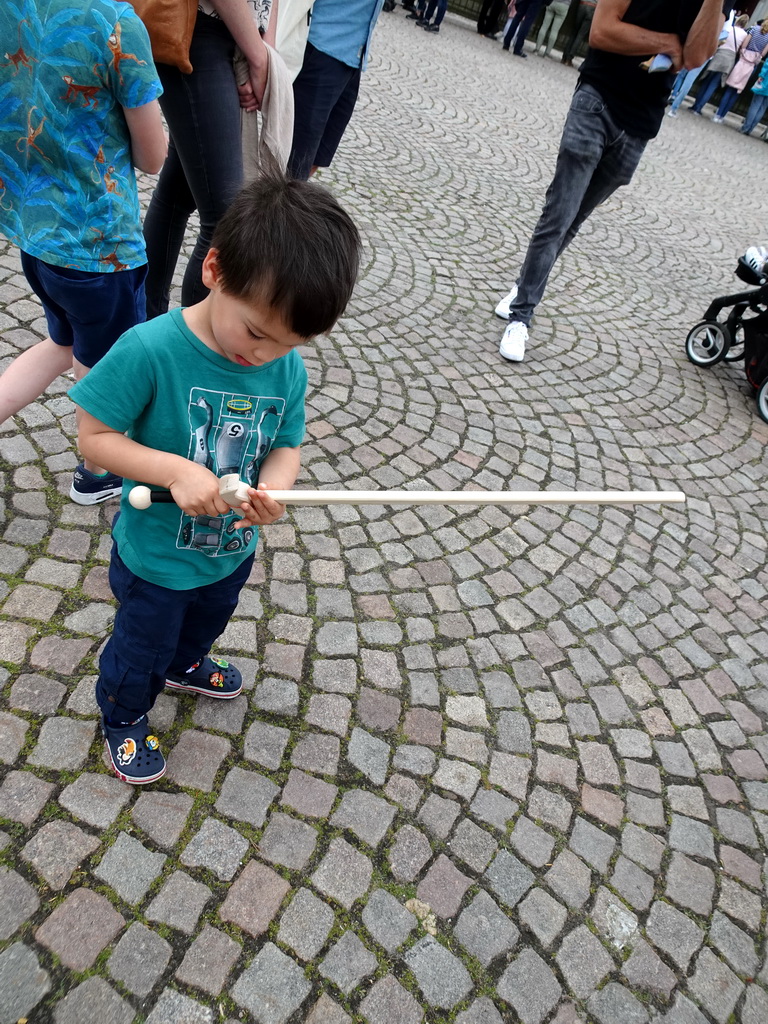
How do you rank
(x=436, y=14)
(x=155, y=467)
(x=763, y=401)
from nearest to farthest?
(x=155, y=467) < (x=763, y=401) < (x=436, y=14)

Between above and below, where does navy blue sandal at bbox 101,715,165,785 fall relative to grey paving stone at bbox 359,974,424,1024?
above

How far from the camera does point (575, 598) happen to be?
124 inches

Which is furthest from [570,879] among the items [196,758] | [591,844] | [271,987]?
[196,758]

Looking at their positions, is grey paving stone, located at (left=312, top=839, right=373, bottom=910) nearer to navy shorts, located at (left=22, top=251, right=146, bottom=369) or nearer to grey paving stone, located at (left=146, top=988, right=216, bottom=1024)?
grey paving stone, located at (left=146, top=988, right=216, bottom=1024)

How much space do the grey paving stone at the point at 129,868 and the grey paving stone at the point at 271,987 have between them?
1.09 ft

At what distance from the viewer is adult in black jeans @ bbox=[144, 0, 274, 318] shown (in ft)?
8.11

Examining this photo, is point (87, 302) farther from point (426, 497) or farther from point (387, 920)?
point (387, 920)

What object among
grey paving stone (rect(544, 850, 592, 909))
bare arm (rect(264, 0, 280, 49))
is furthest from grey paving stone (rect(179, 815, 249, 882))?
bare arm (rect(264, 0, 280, 49))

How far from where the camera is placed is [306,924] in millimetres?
1849

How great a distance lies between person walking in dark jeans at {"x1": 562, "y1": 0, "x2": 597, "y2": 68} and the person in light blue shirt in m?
15.6

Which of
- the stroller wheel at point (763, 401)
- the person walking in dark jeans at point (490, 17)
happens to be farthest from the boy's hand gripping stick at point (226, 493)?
the person walking in dark jeans at point (490, 17)

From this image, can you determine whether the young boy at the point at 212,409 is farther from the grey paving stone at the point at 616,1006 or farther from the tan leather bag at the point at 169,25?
the grey paving stone at the point at 616,1006

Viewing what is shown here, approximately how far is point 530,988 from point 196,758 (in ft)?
3.65

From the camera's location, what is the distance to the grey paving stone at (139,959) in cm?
165
